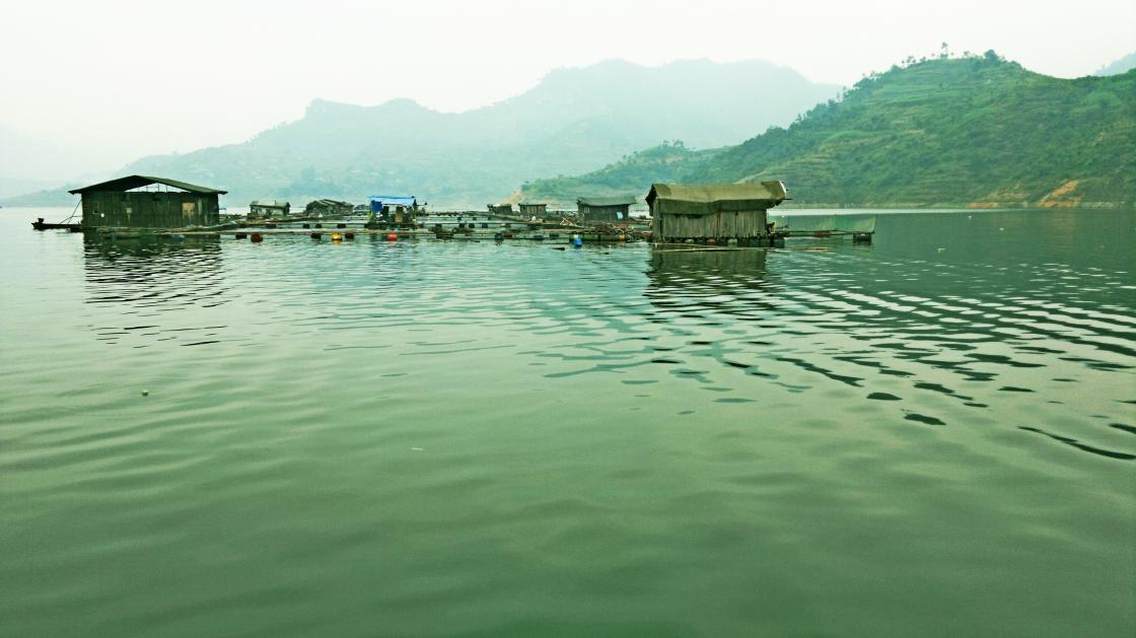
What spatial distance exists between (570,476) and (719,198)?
5327 centimetres

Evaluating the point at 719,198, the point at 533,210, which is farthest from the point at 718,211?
the point at 533,210

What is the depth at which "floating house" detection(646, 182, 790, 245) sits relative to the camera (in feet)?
200

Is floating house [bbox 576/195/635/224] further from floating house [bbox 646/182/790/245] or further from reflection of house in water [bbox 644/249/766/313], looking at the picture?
reflection of house in water [bbox 644/249/766/313]

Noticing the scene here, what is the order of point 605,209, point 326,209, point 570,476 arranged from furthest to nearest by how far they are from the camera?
point 326,209 → point 605,209 → point 570,476

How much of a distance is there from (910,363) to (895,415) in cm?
522

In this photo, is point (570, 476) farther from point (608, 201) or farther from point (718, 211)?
point (608, 201)

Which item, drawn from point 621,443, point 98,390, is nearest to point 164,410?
point 98,390

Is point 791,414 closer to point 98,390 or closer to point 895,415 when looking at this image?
point 895,415

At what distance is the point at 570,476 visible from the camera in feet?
35.4

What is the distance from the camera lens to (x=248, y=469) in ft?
37.1

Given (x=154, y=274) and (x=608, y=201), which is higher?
(x=608, y=201)

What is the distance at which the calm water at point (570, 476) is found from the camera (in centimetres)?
737

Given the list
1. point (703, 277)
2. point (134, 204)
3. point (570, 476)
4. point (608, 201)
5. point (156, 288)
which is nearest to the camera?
point (570, 476)

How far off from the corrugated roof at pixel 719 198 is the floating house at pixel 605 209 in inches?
1499
